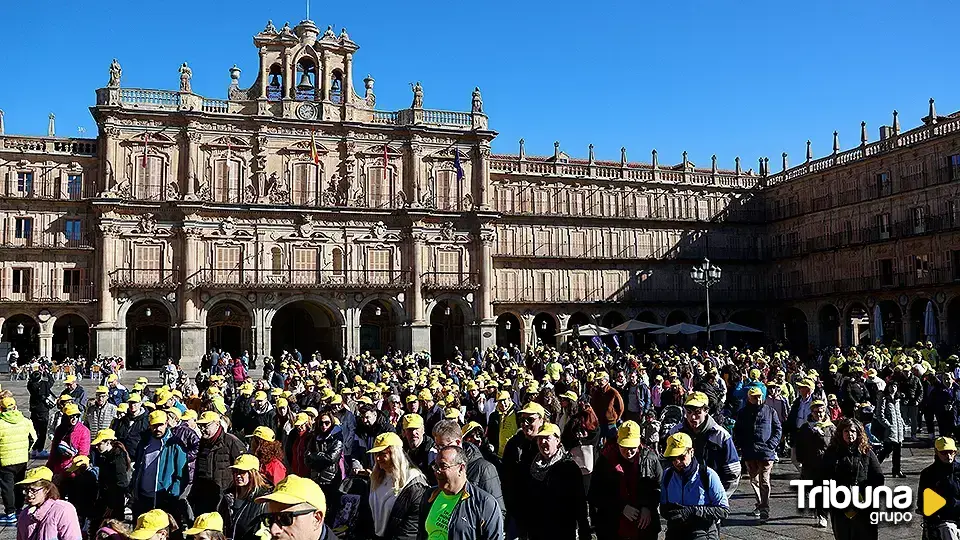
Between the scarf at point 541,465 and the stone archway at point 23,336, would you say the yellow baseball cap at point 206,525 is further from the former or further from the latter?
the stone archway at point 23,336

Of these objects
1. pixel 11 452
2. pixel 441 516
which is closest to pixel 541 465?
pixel 441 516

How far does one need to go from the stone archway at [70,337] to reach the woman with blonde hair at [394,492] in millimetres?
43221

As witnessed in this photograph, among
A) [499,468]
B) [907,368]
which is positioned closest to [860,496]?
[499,468]

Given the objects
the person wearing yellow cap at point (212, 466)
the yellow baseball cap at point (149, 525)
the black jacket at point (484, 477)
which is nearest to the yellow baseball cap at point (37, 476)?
the person wearing yellow cap at point (212, 466)

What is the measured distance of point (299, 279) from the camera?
4681 cm

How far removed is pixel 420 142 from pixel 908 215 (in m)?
25.9

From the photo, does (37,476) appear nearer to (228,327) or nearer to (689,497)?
(689,497)

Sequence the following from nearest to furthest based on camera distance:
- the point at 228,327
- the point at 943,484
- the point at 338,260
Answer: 1. the point at 943,484
2. the point at 338,260
3. the point at 228,327

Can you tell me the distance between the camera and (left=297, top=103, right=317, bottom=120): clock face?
157ft

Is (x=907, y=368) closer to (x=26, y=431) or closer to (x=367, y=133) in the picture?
(x=26, y=431)

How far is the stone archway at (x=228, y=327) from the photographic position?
47594 mm

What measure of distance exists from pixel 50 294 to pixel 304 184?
44.4ft

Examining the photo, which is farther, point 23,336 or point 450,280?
point 450,280

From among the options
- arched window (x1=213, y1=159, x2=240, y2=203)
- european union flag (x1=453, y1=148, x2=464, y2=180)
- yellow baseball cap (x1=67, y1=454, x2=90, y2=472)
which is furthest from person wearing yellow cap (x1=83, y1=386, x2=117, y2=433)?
european union flag (x1=453, y1=148, x2=464, y2=180)
